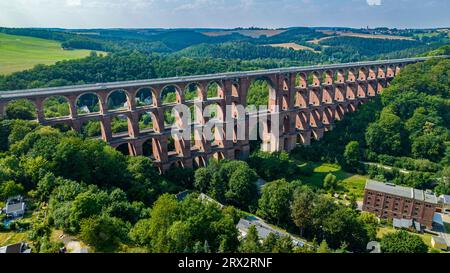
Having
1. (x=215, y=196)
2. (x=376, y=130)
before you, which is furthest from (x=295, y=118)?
(x=215, y=196)

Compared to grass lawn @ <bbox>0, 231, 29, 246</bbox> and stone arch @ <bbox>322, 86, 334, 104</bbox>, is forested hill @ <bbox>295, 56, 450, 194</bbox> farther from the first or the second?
grass lawn @ <bbox>0, 231, 29, 246</bbox>

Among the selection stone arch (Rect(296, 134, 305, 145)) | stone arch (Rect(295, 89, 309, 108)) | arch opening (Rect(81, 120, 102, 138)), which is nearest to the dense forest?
arch opening (Rect(81, 120, 102, 138))

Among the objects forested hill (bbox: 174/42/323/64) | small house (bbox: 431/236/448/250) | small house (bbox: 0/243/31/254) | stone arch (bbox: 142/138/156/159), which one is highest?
forested hill (bbox: 174/42/323/64)

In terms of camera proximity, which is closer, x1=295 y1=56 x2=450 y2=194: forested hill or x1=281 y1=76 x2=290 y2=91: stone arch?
Answer: x1=295 y1=56 x2=450 y2=194: forested hill

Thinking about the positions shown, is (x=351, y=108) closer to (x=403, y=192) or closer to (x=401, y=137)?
(x=401, y=137)

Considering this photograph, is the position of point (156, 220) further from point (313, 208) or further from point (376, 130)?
point (376, 130)
